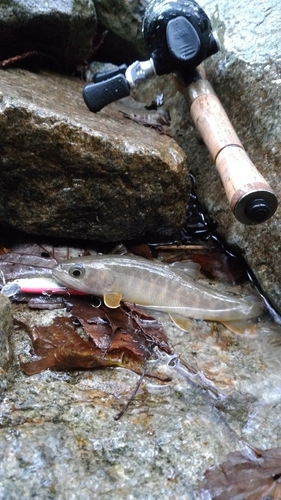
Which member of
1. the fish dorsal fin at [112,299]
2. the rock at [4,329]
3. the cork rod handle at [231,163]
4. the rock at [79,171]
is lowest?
the fish dorsal fin at [112,299]

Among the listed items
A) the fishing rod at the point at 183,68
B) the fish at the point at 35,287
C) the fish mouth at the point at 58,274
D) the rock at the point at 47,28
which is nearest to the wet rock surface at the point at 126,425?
the fish at the point at 35,287

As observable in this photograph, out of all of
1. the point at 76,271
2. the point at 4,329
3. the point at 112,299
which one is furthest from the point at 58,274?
the point at 4,329

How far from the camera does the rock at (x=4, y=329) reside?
263 cm

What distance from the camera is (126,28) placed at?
5.05 m

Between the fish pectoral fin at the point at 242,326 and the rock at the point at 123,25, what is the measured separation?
117 inches

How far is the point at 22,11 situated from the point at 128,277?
2.05m

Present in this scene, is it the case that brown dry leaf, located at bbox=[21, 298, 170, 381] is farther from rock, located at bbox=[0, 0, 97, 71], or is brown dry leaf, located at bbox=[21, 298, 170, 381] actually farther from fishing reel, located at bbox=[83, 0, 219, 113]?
rock, located at bbox=[0, 0, 97, 71]

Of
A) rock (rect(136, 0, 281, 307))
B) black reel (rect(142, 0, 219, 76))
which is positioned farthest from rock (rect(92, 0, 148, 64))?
black reel (rect(142, 0, 219, 76))

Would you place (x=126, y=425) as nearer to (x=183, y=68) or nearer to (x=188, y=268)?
(x=188, y=268)

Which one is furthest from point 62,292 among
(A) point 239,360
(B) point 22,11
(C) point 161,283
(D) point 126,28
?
(D) point 126,28

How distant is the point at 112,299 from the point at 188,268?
676mm

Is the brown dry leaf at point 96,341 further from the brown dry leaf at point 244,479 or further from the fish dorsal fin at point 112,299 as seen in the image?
the brown dry leaf at point 244,479

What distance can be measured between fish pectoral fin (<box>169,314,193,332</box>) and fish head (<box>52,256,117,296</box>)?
0.44 metres

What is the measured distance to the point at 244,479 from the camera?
2.33m
